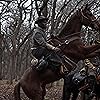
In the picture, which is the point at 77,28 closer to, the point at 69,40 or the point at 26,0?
the point at 69,40

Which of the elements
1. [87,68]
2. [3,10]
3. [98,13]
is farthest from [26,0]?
[87,68]

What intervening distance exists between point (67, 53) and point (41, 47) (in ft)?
2.85

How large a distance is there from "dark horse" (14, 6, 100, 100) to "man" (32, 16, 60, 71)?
0.90 feet

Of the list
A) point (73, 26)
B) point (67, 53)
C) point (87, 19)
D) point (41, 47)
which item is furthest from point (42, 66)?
point (87, 19)

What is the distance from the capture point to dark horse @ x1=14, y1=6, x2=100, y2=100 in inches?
314

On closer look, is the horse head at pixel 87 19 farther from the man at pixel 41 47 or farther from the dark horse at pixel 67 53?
the man at pixel 41 47

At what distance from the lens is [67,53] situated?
830 cm

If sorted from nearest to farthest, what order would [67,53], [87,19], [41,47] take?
[41,47] < [67,53] < [87,19]

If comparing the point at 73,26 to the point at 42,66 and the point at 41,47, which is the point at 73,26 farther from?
the point at 42,66

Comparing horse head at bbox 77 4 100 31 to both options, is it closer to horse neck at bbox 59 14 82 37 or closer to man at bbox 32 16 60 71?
horse neck at bbox 59 14 82 37

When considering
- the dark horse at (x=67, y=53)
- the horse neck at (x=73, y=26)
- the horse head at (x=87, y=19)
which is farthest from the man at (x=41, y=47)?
the horse head at (x=87, y=19)

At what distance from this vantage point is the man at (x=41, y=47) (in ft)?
25.3

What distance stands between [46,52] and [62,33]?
3.05ft

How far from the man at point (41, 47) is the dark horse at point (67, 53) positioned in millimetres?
275
